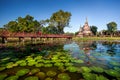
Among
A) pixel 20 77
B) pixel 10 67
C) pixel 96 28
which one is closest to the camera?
pixel 20 77

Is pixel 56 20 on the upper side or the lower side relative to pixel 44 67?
upper

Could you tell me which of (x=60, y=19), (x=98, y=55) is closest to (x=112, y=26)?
(x=60, y=19)

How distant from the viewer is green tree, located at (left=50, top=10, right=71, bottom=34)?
64750 mm

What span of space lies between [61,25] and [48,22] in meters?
7.58

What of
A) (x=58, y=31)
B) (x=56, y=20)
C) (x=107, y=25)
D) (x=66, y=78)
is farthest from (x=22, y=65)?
(x=107, y=25)

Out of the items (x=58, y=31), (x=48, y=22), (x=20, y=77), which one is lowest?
(x=20, y=77)

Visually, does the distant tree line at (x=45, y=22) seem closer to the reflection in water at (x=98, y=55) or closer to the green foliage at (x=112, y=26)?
the reflection in water at (x=98, y=55)

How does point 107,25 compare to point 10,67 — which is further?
point 107,25

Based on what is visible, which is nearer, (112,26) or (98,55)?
(98,55)

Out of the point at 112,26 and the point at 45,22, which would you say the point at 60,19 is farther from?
the point at 112,26

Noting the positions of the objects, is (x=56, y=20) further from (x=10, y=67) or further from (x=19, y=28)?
(x=10, y=67)

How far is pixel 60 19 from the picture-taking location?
64875 millimetres

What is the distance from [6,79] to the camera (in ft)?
18.2

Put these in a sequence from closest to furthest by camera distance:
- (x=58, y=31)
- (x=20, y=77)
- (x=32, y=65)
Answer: (x=20, y=77), (x=32, y=65), (x=58, y=31)
